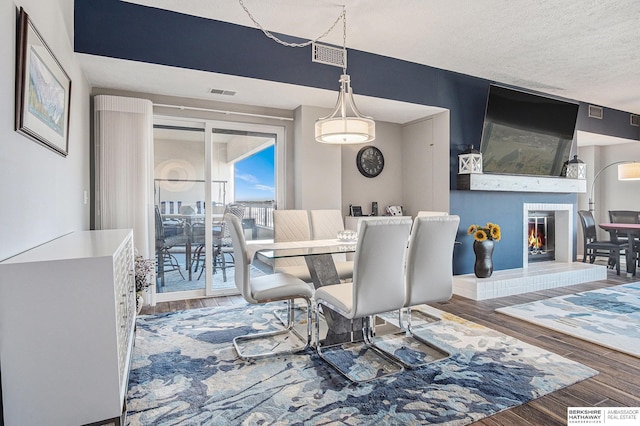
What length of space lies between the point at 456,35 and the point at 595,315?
3058mm

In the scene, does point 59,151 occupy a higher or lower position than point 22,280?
higher

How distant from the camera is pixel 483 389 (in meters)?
2.17

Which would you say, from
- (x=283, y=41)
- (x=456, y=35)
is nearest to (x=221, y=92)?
(x=283, y=41)

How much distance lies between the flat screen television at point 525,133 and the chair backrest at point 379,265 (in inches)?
123

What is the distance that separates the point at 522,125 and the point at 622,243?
2615 millimetres

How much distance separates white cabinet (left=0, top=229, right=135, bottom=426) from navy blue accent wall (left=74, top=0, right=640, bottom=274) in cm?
230

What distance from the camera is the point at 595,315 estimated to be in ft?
11.7

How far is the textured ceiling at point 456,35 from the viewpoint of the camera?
3.14 meters

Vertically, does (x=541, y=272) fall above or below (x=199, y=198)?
below

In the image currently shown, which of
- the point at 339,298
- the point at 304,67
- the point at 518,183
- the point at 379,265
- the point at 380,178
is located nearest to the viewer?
the point at 379,265

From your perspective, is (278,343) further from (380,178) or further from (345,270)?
(380,178)

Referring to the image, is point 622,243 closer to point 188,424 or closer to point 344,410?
point 344,410

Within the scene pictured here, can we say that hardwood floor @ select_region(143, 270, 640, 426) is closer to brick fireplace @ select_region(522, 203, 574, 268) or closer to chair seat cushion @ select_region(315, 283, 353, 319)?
chair seat cushion @ select_region(315, 283, 353, 319)

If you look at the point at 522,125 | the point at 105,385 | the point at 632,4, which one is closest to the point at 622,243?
the point at 522,125
